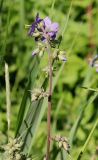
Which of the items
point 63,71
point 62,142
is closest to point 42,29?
point 62,142

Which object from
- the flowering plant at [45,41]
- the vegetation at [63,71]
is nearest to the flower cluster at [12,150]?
the flowering plant at [45,41]

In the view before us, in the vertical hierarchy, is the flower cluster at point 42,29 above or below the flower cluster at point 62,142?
above

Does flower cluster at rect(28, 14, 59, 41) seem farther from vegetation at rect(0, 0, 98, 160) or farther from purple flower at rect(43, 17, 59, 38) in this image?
vegetation at rect(0, 0, 98, 160)

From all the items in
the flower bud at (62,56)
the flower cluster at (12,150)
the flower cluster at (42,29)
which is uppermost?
the flower cluster at (42,29)

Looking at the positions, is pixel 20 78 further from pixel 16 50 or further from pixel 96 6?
pixel 96 6

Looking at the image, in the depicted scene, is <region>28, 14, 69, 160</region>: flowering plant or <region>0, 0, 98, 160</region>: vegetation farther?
<region>0, 0, 98, 160</region>: vegetation

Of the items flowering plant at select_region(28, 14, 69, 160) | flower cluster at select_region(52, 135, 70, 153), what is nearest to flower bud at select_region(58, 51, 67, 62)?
flowering plant at select_region(28, 14, 69, 160)

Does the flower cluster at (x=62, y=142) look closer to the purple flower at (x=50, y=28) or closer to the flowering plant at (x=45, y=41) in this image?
the flowering plant at (x=45, y=41)

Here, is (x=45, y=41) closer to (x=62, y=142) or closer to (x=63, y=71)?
(x=62, y=142)

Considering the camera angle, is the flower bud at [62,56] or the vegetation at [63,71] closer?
the flower bud at [62,56]

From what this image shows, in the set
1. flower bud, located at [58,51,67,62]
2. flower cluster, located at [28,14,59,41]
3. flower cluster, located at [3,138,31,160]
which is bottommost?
flower cluster, located at [3,138,31,160]
